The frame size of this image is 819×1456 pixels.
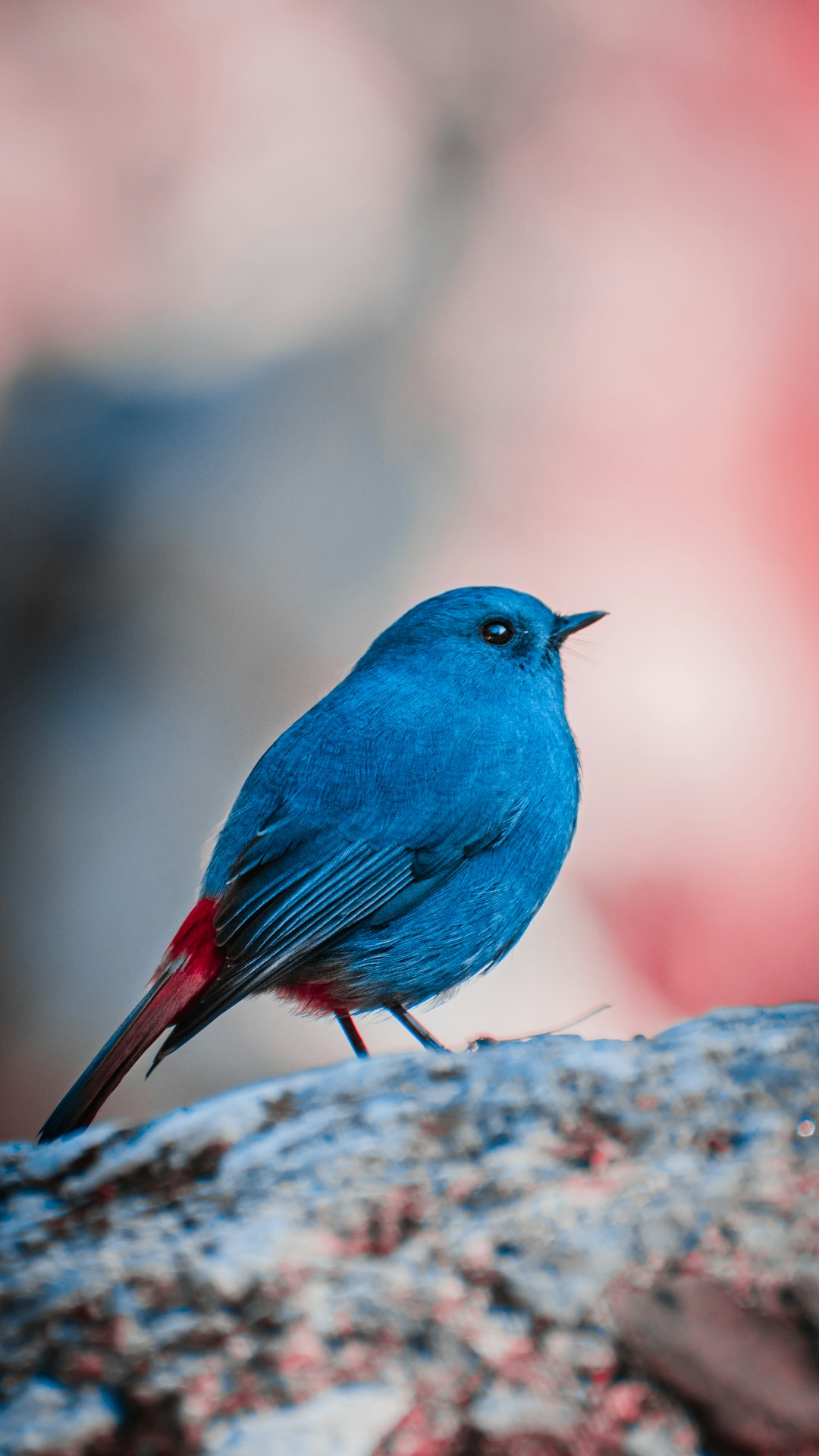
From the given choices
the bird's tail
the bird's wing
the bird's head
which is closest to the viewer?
the bird's tail

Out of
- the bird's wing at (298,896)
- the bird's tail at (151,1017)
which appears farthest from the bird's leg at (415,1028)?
the bird's tail at (151,1017)

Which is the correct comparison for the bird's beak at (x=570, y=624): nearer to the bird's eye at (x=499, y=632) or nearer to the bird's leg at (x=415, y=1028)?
the bird's eye at (x=499, y=632)

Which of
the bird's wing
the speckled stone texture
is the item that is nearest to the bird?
the bird's wing

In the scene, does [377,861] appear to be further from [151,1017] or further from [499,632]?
[499,632]

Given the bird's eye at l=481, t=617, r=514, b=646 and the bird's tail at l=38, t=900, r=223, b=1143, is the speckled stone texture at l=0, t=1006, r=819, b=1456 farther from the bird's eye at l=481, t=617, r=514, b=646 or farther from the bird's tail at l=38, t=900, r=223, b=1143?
the bird's eye at l=481, t=617, r=514, b=646

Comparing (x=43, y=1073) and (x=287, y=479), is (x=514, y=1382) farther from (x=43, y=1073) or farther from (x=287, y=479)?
(x=287, y=479)

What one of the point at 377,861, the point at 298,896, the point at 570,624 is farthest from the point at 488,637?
the point at 298,896

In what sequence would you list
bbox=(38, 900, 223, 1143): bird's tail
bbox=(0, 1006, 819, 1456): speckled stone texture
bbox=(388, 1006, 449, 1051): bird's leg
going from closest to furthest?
bbox=(0, 1006, 819, 1456): speckled stone texture → bbox=(38, 900, 223, 1143): bird's tail → bbox=(388, 1006, 449, 1051): bird's leg

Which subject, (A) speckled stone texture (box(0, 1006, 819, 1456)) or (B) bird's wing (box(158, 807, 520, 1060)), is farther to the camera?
(B) bird's wing (box(158, 807, 520, 1060))
